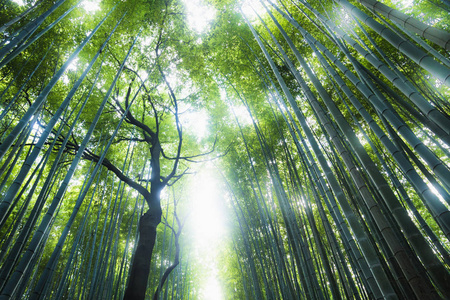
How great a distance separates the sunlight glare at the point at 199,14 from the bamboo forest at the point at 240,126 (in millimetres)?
27

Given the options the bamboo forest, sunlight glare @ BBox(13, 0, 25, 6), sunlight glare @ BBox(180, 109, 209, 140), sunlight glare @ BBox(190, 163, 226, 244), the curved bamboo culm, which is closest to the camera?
the curved bamboo culm

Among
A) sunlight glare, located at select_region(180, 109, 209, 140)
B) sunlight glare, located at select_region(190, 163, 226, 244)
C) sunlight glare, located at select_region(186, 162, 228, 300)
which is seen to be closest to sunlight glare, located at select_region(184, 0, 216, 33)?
sunlight glare, located at select_region(180, 109, 209, 140)

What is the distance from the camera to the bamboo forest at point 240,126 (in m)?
1.21

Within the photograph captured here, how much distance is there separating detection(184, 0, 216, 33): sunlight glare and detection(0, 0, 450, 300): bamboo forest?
27mm

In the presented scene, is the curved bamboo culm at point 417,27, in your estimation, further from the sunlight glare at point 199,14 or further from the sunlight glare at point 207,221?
the sunlight glare at point 207,221

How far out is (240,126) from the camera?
4871 mm

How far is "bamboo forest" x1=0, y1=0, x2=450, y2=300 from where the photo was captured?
47.5 inches

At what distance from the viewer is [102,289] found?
12.5 feet

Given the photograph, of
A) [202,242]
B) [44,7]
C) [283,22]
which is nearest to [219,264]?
[202,242]

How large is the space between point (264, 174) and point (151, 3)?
4394 millimetres

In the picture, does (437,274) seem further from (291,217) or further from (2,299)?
(291,217)

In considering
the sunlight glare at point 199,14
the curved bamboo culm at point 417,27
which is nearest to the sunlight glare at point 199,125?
the sunlight glare at point 199,14

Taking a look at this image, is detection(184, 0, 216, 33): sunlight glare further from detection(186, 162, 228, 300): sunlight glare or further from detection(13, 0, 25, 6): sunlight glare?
detection(186, 162, 228, 300): sunlight glare

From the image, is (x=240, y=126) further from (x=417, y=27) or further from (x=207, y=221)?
(x=207, y=221)
